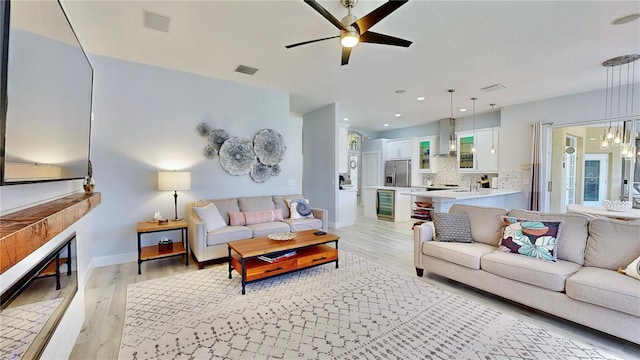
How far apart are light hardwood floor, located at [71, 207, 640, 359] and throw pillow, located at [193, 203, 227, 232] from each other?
59 cm

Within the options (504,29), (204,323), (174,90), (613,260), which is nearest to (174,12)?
(174,90)

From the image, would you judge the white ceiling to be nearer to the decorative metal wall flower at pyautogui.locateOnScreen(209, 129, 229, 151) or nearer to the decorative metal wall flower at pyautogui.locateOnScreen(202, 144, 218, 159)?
the decorative metal wall flower at pyautogui.locateOnScreen(209, 129, 229, 151)

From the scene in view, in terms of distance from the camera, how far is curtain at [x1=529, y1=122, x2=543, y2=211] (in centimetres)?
565

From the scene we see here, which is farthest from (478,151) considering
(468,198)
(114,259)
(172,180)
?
(114,259)

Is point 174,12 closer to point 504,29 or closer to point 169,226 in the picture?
point 169,226

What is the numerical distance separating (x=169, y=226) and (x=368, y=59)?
347 centimetres

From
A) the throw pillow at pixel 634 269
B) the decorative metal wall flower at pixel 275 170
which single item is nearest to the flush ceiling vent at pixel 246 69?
the decorative metal wall flower at pixel 275 170

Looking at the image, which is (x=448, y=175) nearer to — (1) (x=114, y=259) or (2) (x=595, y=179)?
(2) (x=595, y=179)

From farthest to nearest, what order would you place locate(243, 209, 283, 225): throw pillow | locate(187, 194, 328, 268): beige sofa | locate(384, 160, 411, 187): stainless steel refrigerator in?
locate(384, 160, 411, 187): stainless steel refrigerator → locate(243, 209, 283, 225): throw pillow → locate(187, 194, 328, 268): beige sofa

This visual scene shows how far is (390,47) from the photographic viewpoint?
330 cm

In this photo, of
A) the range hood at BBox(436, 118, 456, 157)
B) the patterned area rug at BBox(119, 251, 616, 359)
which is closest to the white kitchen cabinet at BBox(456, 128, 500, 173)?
the range hood at BBox(436, 118, 456, 157)

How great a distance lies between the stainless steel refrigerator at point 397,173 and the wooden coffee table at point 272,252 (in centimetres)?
584

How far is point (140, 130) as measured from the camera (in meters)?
3.94

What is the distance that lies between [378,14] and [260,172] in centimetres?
345
